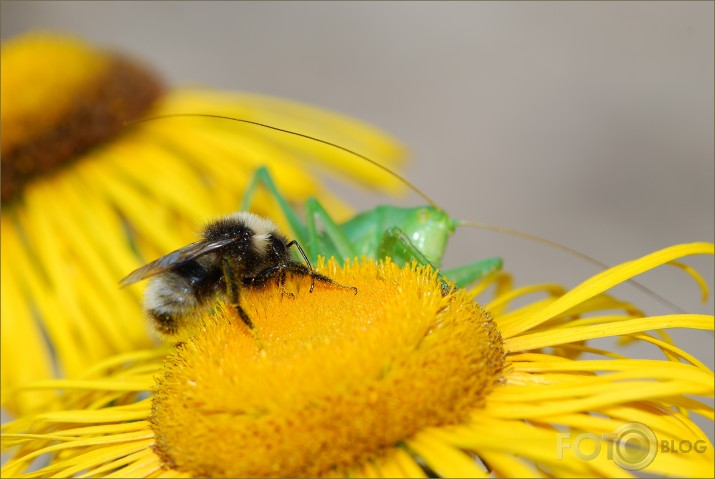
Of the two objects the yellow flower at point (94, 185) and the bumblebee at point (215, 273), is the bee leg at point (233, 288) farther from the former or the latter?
the yellow flower at point (94, 185)

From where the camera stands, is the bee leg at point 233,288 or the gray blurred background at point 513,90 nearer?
the bee leg at point 233,288

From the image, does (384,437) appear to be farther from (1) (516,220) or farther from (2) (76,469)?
(1) (516,220)

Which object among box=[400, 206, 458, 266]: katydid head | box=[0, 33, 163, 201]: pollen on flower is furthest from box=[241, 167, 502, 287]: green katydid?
box=[0, 33, 163, 201]: pollen on flower

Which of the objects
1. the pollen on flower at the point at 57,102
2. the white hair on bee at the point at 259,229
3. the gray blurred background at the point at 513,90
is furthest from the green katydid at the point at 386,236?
the gray blurred background at the point at 513,90

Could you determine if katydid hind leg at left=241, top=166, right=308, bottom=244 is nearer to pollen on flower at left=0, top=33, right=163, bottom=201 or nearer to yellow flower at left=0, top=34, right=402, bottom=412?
yellow flower at left=0, top=34, right=402, bottom=412

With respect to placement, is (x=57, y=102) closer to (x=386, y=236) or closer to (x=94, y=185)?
(x=94, y=185)

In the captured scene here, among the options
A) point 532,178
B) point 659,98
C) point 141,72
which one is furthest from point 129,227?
point 659,98
